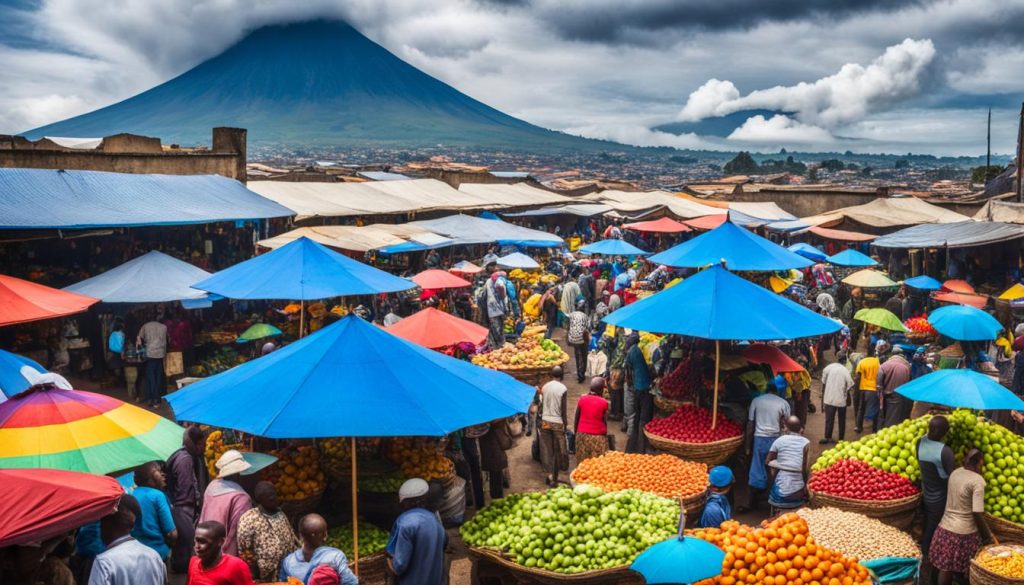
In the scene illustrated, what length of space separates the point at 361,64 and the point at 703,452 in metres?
124

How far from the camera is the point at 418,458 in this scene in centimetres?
632

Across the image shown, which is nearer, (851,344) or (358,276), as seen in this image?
(358,276)

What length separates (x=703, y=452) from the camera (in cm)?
736

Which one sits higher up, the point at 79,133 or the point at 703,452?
the point at 79,133

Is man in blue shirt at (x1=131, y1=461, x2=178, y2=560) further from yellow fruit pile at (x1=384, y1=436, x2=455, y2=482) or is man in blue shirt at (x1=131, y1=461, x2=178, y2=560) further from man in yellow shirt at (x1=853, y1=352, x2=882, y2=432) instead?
man in yellow shirt at (x1=853, y1=352, x2=882, y2=432)

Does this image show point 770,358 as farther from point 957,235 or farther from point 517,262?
point 957,235

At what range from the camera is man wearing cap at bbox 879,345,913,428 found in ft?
29.6

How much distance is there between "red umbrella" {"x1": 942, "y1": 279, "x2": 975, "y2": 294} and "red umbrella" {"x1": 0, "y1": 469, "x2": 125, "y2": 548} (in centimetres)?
1544

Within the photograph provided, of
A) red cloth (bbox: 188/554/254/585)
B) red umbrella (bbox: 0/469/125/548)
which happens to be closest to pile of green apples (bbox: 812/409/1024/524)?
red cloth (bbox: 188/554/254/585)

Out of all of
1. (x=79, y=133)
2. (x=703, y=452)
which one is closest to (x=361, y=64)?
(x=79, y=133)

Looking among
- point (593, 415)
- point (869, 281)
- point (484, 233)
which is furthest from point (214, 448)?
point (484, 233)

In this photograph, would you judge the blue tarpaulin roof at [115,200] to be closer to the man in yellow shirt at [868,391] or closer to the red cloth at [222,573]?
the red cloth at [222,573]

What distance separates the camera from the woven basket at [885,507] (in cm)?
635

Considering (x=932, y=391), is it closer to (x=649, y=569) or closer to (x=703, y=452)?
(x=703, y=452)
